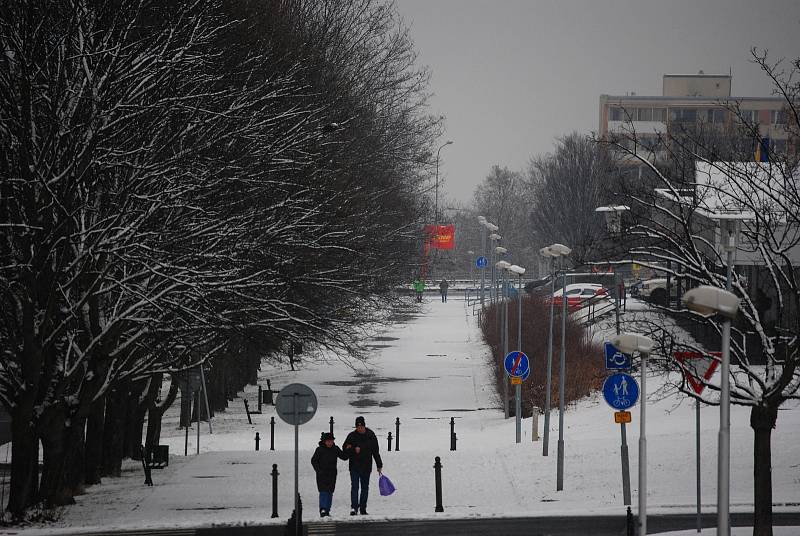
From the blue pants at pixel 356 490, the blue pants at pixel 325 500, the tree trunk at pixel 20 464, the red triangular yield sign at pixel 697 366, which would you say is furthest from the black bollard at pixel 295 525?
the red triangular yield sign at pixel 697 366

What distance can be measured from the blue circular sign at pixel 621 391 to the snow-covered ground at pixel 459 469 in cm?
228

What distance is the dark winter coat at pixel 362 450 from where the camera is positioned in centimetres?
2144

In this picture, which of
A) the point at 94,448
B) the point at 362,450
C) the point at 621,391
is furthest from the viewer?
the point at 94,448

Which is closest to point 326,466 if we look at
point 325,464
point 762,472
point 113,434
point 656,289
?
point 325,464

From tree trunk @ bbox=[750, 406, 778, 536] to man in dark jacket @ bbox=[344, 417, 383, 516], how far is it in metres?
6.45

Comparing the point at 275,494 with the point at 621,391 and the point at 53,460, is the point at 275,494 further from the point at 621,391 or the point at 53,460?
the point at 621,391

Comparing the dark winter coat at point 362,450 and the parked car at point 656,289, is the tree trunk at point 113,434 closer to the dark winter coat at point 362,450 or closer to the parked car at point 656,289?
the dark winter coat at point 362,450

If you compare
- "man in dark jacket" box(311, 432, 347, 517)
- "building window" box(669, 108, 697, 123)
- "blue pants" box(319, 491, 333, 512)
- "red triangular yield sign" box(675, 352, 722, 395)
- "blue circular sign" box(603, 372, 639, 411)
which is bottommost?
"blue pants" box(319, 491, 333, 512)

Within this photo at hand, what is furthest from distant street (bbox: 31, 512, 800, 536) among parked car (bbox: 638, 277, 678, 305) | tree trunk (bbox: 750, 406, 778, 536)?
parked car (bbox: 638, 277, 678, 305)

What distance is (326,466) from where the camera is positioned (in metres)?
21.4

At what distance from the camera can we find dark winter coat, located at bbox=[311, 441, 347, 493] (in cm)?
2133

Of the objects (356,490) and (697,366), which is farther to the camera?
(356,490)

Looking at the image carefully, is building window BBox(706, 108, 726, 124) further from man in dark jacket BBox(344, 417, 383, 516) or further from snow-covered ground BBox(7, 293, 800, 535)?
man in dark jacket BBox(344, 417, 383, 516)

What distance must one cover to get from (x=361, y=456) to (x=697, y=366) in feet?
19.5
